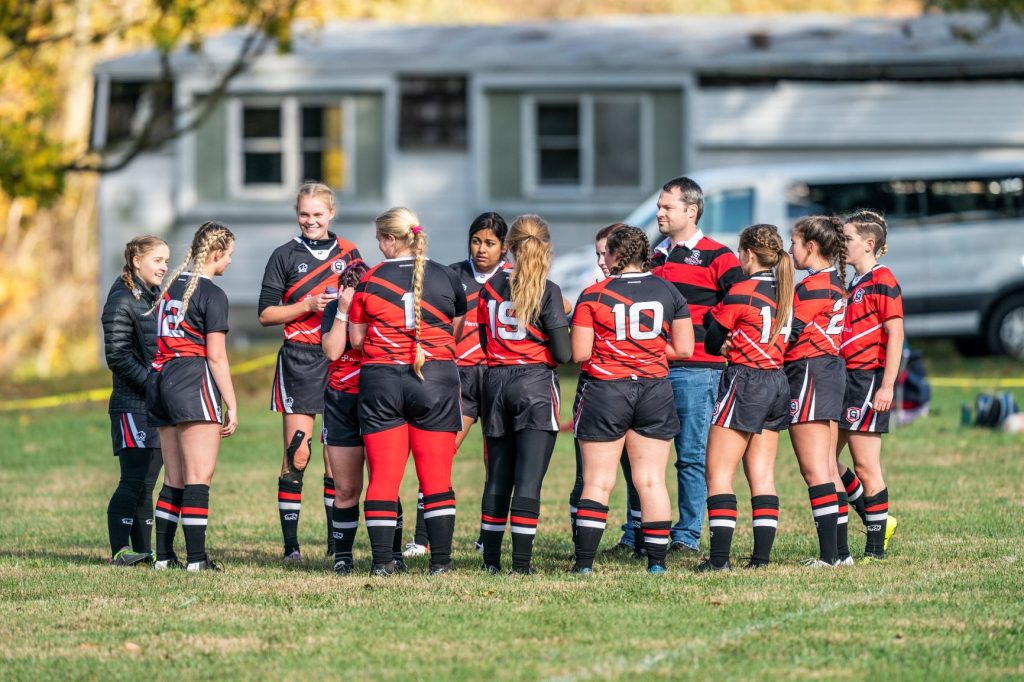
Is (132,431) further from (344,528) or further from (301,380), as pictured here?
(344,528)

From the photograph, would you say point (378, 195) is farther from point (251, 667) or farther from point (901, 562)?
point (251, 667)

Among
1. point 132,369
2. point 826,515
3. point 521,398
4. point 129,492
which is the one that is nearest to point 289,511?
point 129,492

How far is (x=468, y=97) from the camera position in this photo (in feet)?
82.9

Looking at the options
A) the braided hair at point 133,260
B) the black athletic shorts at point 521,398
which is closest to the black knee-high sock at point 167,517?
the braided hair at point 133,260

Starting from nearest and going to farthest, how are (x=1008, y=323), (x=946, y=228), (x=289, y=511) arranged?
(x=289, y=511) < (x=946, y=228) < (x=1008, y=323)

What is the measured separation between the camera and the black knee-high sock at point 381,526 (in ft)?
26.9

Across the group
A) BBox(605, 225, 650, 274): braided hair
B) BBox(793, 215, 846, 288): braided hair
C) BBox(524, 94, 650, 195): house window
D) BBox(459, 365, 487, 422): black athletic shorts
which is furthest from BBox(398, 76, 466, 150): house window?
BBox(605, 225, 650, 274): braided hair

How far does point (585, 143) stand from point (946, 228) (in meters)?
6.45

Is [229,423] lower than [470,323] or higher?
lower

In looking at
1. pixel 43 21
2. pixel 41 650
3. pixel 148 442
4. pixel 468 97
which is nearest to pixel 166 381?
pixel 148 442

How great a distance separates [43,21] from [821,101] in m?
11.9

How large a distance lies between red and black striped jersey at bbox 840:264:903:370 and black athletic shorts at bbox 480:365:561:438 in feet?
5.51

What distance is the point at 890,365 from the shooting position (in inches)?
333

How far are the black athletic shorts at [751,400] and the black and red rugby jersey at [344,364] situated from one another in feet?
6.31
